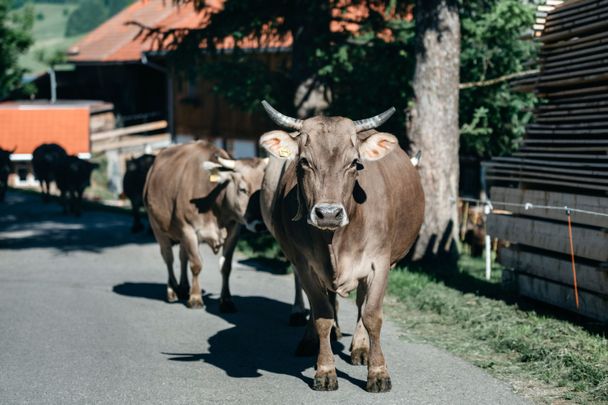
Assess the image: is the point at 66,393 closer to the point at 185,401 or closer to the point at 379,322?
the point at 185,401

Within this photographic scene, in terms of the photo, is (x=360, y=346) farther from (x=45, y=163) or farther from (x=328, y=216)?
(x=45, y=163)

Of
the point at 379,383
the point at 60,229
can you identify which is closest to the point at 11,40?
the point at 60,229

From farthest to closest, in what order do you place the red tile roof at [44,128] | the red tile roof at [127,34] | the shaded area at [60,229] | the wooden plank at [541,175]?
the red tile roof at [127,34]
the red tile roof at [44,128]
the shaded area at [60,229]
the wooden plank at [541,175]

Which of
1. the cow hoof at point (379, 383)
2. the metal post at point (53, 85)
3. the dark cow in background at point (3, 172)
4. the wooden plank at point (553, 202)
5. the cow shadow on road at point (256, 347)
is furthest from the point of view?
the metal post at point (53, 85)

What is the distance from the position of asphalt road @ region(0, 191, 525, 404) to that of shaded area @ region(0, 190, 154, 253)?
10.2 ft

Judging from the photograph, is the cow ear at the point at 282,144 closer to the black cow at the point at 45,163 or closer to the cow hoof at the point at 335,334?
the cow hoof at the point at 335,334

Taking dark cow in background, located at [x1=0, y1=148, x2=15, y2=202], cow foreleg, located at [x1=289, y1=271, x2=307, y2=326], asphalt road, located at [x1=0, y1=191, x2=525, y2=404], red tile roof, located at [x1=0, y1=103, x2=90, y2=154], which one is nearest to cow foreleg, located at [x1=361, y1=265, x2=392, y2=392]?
asphalt road, located at [x1=0, y1=191, x2=525, y2=404]

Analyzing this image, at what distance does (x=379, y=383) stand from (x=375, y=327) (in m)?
0.48

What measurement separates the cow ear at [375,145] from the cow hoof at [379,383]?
1.86 meters

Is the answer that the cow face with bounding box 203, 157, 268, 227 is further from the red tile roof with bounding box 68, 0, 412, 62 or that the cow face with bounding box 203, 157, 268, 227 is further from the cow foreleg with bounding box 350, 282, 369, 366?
the red tile roof with bounding box 68, 0, 412, 62

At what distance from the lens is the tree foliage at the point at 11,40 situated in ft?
145

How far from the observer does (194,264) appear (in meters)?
11.4

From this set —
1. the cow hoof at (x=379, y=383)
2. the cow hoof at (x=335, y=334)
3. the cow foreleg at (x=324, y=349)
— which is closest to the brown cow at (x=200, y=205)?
the cow hoof at (x=335, y=334)

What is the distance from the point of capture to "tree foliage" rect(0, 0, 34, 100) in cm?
4419
